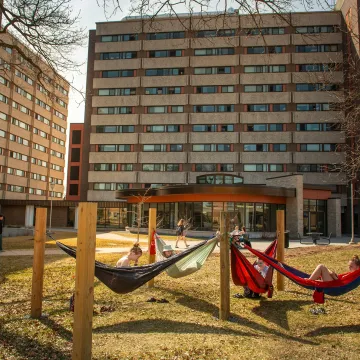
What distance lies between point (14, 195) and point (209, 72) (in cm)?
3094

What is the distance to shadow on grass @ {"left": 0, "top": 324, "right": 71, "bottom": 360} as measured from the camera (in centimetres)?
477

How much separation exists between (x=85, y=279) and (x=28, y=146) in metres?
52.6

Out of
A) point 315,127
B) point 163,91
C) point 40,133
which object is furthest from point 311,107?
point 40,133

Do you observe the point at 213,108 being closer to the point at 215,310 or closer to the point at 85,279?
the point at 215,310

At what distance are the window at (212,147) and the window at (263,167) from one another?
3.09 metres

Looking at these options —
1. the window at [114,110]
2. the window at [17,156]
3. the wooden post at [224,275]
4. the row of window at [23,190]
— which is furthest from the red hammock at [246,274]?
the window at [17,156]

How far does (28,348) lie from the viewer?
5.03 metres

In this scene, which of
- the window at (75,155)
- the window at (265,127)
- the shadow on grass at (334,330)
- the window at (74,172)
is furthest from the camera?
the window at (75,155)

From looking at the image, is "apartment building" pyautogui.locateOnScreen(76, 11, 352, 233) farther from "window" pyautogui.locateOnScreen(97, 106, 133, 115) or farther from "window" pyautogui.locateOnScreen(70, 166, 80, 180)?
"window" pyautogui.locateOnScreen(70, 166, 80, 180)

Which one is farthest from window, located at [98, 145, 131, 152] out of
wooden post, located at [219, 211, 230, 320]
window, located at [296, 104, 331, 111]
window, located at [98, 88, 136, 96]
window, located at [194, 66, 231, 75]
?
wooden post, located at [219, 211, 230, 320]

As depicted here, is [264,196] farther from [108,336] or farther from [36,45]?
[108,336]

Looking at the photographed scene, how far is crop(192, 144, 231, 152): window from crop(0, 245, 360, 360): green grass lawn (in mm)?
34168

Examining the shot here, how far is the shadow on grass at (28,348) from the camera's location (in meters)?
4.77

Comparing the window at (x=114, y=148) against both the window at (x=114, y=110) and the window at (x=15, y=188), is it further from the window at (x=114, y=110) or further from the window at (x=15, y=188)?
the window at (x=15, y=188)
